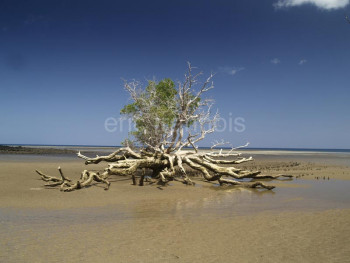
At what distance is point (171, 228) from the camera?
286 inches

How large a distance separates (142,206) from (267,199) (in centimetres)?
536

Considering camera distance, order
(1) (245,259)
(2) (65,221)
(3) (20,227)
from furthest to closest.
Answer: (2) (65,221) < (3) (20,227) < (1) (245,259)

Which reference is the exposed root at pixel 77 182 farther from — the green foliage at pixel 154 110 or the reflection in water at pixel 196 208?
the green foliage at pixel 154 110

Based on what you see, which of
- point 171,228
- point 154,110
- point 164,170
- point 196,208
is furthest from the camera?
point 154,110

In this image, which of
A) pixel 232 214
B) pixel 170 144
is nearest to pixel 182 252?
pixel 232 214

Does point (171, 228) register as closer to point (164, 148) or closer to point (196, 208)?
point (196, 208)

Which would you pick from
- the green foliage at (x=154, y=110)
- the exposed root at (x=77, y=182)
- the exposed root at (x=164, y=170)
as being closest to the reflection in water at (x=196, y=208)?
the exposed root at (x=164, y=170)

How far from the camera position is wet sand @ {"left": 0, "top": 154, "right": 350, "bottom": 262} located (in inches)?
218

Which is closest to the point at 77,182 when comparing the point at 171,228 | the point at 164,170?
the point at 164,170

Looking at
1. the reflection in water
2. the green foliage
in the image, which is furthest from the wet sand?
the green foliage

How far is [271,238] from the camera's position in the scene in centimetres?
652

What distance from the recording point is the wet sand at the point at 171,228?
18.1ft

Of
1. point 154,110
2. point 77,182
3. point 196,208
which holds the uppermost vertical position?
point 154,110

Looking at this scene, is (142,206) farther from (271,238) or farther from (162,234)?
(271,238)
